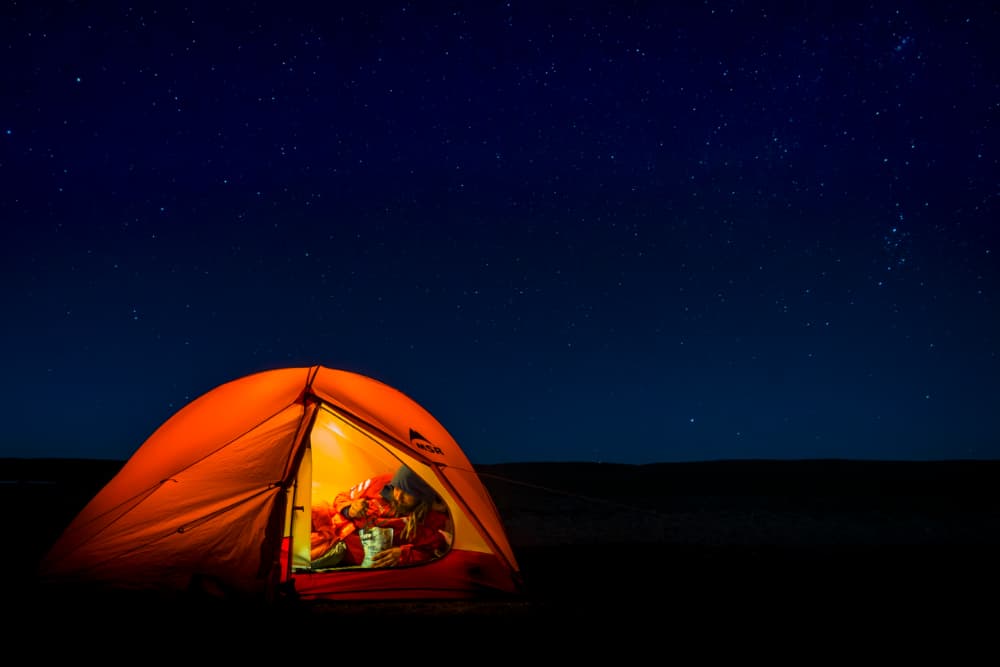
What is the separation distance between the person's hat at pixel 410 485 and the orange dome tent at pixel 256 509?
89 mm

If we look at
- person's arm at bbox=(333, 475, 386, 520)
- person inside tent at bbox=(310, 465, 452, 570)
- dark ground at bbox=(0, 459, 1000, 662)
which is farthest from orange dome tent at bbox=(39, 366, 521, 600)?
person's arm at bbox=(333, 475, 386, 520)

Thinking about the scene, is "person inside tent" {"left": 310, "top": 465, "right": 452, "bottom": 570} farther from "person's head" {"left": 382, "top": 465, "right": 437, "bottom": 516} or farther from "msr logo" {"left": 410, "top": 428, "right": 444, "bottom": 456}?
"msr logo" {"left": 410, "top": 428, "right": 444, "bottom": 456}

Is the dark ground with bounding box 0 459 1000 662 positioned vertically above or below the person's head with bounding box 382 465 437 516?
below

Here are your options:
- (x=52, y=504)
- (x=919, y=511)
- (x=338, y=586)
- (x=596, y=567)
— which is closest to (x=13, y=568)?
(x=338, y=586)

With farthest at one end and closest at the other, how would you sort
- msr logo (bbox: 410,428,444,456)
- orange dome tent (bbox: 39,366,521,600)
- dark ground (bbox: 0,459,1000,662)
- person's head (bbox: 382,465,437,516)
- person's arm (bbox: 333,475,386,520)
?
person's head (bbox: 382,465,437,516) < person's arm (bbox: 333,475,386,520) < msr logo (bbox: 410,428,444,456) < orange dome tent (bbox: 39,366,521,600) < dark ground (bbox: 0,459,1000,662)

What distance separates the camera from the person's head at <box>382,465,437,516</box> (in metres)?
7.04

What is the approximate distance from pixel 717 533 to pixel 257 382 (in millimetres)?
6682

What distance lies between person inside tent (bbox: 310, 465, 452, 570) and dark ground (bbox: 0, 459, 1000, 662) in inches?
32.4

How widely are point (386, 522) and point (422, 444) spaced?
1.01 meters

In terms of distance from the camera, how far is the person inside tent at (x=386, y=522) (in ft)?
21.6

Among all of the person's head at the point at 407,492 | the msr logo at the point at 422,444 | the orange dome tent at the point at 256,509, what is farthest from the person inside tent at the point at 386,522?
the msr logo at the point at 422,444

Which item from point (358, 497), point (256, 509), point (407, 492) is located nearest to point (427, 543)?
point (407, 492)

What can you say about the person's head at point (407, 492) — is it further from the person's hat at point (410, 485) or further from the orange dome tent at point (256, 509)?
the orange dome tent at point (256, 509)

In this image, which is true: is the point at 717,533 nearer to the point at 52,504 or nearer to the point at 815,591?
the point at 815,591
